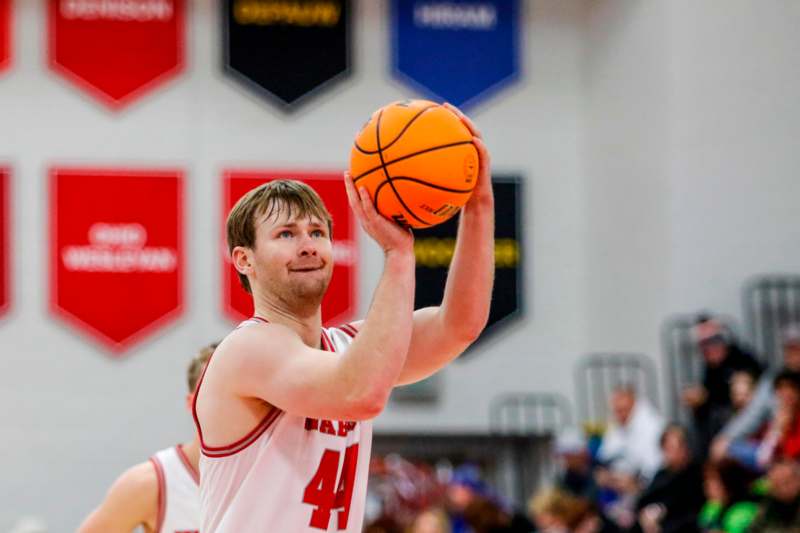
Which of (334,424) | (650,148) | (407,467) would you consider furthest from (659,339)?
(334,424)

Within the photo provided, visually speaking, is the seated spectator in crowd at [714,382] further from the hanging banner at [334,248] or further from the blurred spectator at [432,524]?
the hanging banner at [334,248]

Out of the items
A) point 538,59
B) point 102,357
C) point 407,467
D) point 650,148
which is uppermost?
point 538,59

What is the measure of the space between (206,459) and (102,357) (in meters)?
12.7

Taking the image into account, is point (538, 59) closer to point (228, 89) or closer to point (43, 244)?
point (228, 89)

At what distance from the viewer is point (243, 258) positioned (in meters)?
3.87

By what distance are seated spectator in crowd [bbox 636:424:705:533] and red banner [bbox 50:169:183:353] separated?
6.58 metres

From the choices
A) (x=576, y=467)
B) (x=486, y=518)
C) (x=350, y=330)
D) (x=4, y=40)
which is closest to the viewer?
(x=350, y=330)

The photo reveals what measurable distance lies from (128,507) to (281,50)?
12461mm

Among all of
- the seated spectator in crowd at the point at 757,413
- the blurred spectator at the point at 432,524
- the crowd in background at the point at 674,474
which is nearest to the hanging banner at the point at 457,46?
the crowd in background at the point at 674,474

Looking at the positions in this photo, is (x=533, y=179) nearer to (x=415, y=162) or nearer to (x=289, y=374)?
(x=415, y=162)

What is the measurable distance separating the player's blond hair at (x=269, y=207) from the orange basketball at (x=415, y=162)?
15 cm

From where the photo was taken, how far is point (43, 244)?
1619 cm

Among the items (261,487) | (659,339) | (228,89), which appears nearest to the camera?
(261,487)

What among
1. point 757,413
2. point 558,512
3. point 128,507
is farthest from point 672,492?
point 128,507
